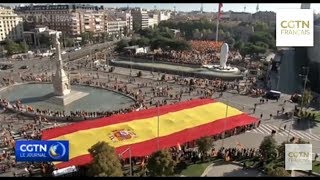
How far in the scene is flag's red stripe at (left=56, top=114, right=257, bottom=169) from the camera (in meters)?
28.1

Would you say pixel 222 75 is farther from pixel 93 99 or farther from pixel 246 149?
pixel 246 149

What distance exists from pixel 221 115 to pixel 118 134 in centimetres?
1183

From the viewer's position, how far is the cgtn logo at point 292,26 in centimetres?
2370

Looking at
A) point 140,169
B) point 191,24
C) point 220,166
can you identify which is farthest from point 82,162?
point 191,24

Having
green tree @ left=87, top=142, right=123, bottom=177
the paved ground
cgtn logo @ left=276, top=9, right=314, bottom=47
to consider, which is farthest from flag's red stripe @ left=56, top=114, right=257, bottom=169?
cgtn logo @ left=276, top=9, right=314, bottom=47

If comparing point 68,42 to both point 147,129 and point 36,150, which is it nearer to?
point 147,129

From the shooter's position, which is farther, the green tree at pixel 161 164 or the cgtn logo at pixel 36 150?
the green tree at pixel 161 164

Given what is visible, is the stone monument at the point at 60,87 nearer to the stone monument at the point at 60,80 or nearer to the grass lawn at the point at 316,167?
the stone monument at the point at 60,80

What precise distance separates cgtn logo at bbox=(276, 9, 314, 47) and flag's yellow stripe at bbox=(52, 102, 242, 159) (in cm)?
1390

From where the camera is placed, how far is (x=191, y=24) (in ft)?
509

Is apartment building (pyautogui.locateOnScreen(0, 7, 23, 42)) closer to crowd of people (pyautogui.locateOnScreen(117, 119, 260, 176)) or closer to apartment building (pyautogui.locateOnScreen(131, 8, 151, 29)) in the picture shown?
apartment building (pyautogui.locateOnScreen(131, 8, 151, 29))

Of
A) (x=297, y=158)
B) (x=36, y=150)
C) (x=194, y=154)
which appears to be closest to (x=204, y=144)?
(x=194, y=154)

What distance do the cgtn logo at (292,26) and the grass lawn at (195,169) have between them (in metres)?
11.2

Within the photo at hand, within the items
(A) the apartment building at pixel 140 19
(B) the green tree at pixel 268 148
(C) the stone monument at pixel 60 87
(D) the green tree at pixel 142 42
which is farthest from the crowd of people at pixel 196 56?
(A) the apartment building at pixel 140 19
